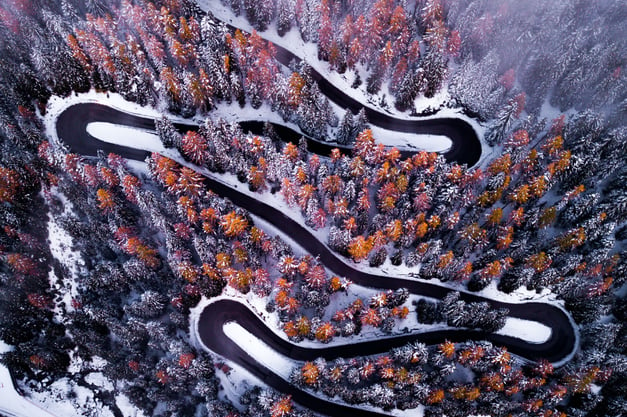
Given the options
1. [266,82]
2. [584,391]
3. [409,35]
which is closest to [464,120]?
[409,35]

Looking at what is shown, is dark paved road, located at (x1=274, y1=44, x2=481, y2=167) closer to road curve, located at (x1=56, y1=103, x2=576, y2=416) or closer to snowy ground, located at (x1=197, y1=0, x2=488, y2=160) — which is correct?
snowy ground, located at (x1=197, y1=0, x2=488, y2=160)

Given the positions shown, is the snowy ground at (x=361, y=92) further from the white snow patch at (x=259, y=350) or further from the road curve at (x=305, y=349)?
the white snow patch at (x=259, y=350)

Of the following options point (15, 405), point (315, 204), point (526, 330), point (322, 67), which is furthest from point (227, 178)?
point (526, 330)

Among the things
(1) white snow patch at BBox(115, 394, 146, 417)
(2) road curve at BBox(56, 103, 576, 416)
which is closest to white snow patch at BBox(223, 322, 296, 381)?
(2) road curve at BBox(56, 103, 576, 416)

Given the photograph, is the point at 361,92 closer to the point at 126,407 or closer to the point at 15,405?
the point at 126,407

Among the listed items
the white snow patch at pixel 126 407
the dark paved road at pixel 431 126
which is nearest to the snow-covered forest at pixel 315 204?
the white snow patch at pixel 126 407

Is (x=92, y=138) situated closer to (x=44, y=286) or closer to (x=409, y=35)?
(x=44, y=286)
